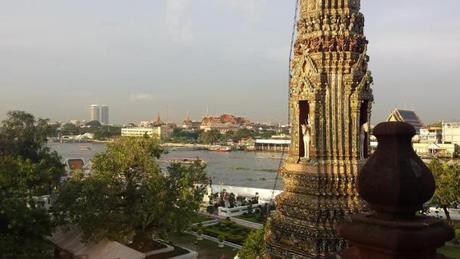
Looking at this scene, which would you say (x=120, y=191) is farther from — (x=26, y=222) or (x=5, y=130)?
(x=5, y=130)

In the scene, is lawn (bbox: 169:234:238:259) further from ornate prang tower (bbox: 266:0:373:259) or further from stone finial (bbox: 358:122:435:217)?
stone finial (bbox: 358:122:435:217)

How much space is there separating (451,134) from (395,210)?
10281cm

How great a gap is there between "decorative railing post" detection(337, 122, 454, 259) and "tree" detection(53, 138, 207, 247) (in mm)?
15387

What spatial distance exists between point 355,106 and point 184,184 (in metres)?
11.5

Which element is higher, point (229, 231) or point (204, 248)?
point (229, 231)

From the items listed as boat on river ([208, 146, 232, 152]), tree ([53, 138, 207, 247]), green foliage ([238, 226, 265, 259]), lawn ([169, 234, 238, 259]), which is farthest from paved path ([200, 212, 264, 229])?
boat on river ([208, 146, 232, 152])

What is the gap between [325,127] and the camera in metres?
8.93

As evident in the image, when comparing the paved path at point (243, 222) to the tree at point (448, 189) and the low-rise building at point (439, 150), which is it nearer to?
the tree at point (448, 189)

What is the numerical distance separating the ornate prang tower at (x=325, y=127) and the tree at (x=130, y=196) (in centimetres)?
948

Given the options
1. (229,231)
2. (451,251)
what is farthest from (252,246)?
(451,251)

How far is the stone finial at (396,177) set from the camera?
2033 mm

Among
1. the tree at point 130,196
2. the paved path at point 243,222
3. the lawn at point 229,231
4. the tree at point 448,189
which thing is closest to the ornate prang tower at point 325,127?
the tree at point 130,196

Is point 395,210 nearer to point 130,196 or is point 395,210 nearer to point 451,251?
point 130,196

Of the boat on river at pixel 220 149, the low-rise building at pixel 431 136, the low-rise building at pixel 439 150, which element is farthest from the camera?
the boat on river at pixel 220 149
